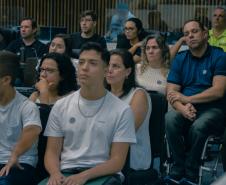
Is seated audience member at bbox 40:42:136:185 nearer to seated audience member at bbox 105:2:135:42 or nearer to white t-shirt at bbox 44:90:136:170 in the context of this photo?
white t-shirt at bbox 44:90:136:170

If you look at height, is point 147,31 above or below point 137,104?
above

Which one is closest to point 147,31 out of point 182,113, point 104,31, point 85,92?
Result: point 104,31

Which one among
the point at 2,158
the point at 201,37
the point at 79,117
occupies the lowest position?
the point at 2,158

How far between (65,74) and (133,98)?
0.72 metres

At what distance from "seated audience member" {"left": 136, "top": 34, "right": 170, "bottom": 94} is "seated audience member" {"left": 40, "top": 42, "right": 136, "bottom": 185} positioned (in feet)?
9.32

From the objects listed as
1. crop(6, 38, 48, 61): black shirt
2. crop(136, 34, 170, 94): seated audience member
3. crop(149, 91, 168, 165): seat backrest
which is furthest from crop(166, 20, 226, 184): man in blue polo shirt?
crop(6, 38, 48, 61): black shirt

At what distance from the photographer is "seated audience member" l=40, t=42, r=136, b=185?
4.89 m

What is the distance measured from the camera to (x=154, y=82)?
785 centimetres

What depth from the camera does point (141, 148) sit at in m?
5.56

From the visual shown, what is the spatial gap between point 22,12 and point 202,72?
21.2 feet

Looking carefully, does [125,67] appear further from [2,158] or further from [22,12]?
[22,12]

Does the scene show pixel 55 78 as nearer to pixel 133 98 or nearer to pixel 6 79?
pixel 133 98

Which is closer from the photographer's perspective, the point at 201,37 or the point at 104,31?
the point at 201,37

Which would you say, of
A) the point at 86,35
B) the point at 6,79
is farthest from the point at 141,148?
the point at 86,35
